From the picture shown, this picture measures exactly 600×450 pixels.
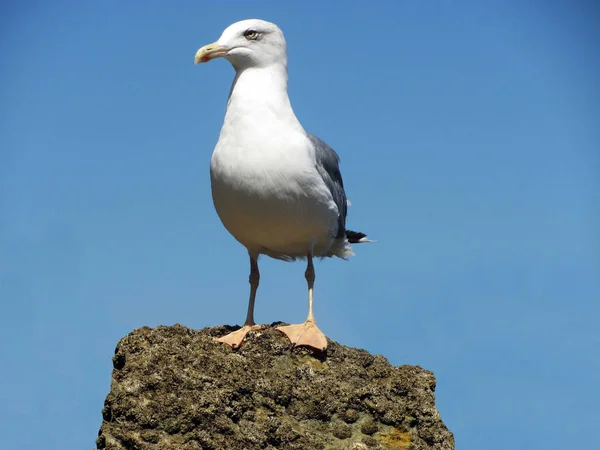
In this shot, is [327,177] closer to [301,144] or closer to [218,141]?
[301,144]

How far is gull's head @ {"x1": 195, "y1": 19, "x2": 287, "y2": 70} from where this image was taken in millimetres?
11023

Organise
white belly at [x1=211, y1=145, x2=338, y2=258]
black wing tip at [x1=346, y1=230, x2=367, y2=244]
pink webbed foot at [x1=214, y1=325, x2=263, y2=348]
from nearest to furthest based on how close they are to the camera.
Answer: pink webbed foot at [x1=214, y1=325, x2=263, y2=348], white belly at [x1=211, y1=145, x2=338, y2=258], black wing tip at [x1=346, y1=230, x2=367, y2=244]

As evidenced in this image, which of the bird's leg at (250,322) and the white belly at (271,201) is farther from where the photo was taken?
the white belly at (271,201)

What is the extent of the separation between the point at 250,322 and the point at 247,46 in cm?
328

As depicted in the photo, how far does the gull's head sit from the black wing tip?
8.49 feet

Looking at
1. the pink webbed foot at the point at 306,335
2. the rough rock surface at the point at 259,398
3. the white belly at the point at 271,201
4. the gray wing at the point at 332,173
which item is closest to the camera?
the rough rock surface at the point at 259,398

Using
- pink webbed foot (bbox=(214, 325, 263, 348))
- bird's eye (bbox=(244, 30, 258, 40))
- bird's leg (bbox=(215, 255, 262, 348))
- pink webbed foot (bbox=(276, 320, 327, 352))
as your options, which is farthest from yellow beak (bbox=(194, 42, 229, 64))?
pink webbed foot (bbox=(276, 320, 327, 352))

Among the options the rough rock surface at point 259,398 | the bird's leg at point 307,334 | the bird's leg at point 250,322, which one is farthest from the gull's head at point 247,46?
the rough rock surface at point 259,398

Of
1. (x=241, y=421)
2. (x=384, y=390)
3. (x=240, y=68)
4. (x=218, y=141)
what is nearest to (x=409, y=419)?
(x=384, y=390)

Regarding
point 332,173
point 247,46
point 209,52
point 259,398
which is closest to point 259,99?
point 247,46

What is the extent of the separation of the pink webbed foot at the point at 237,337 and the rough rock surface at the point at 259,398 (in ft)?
0.32

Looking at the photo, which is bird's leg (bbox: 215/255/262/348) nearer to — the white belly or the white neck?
the white belly

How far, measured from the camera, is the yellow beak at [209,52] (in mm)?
10934

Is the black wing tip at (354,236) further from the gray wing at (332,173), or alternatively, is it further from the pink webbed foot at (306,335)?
the pink webbed foot at (306,335)
